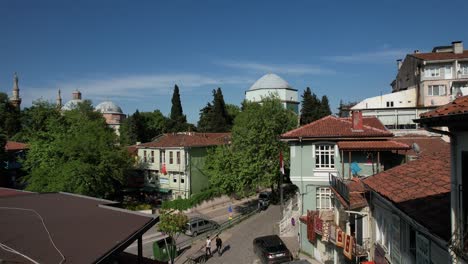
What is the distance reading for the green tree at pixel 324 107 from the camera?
76125 millimetres

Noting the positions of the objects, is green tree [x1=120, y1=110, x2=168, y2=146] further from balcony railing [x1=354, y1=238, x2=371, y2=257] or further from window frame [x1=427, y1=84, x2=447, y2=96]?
balcony railing [x1=354, y1=238, x2=371, y2=257]

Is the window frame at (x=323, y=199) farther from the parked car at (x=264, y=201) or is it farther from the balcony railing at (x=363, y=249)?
the parked car at (x=264, y=201)

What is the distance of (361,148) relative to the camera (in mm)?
23141

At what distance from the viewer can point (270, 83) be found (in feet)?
308

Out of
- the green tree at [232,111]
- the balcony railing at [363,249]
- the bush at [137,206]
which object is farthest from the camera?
the green tree at [232,111]

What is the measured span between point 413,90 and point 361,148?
38796mm

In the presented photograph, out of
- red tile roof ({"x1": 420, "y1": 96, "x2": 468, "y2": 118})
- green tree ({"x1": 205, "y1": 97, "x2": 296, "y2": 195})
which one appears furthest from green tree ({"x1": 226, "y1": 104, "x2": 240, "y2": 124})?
red tile roof ({"x1": 420, "y1": 96, "x2": 468, "y2": 118})

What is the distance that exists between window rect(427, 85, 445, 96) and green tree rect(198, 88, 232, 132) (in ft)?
133

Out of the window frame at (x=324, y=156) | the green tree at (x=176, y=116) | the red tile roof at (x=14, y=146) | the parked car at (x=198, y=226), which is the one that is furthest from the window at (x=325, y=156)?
the green tree at (x=176, y=116)

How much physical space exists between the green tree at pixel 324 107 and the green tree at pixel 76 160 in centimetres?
4266

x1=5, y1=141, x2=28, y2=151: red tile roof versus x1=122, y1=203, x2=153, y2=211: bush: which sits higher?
x1=5, y1=141, x2=28, y2=151: red tile roof

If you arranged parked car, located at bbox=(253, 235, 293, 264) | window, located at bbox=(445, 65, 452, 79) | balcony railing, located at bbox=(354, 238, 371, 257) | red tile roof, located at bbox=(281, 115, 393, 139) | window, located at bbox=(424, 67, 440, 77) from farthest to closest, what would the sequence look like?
window, located at bbox=(424, 67, 440, 77) → window, located at bbox=(445, 65, 452, 79) → red tile roof, located at bbox=(281, 115, 393, 139) → parked car, located at bbox=(253, 235, 293, 264) → balcony railing, located at bbox=(354, 238, 371, 257)

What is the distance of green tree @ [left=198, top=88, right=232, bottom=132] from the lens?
8150 cm

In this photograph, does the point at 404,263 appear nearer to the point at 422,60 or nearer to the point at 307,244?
the point at 307,244
